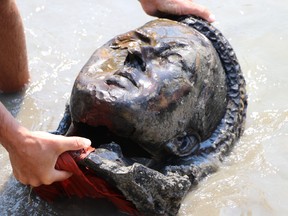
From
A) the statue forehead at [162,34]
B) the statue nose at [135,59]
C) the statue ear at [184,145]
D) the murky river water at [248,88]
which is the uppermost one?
the statue forehead at [162,34]

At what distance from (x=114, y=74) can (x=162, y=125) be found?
0.39 m

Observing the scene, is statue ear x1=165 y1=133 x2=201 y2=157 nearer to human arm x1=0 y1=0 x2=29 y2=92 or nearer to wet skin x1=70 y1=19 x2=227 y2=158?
wet skin x1=70 y1=19 x2=227 y2=158

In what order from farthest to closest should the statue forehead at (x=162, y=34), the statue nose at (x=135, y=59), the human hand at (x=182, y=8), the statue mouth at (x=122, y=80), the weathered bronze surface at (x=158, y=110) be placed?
the human hand at (x=182, y=8) → the statue forehead at (x=162, y=34) → the statue nose at (x=135, y=59) → the statue mouth at (x=122, y=80) → the weathered bronze surface at (x=158, y=110)

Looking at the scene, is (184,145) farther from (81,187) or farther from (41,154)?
(41,154)

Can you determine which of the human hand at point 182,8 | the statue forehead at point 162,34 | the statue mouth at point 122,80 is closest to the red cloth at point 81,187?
the statue mouth at point 122,80

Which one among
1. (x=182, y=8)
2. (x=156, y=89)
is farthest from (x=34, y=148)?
(x=182, y=8)

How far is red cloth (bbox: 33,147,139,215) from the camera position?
9.62ft

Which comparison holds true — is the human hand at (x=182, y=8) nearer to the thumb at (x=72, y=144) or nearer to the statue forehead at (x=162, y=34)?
the statue forehead at (x=162, y=34)

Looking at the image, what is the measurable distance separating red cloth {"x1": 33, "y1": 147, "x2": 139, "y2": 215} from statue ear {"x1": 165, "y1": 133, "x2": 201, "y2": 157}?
1.52 ft

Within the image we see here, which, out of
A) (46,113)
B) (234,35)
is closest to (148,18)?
(234,35)

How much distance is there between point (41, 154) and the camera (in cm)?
287

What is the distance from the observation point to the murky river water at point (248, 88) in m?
3.34

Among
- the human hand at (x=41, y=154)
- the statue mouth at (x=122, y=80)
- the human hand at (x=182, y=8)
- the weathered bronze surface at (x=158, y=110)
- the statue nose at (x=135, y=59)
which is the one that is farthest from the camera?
the human hand at (x=182, y=8)

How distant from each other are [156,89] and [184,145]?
451 millimetres
